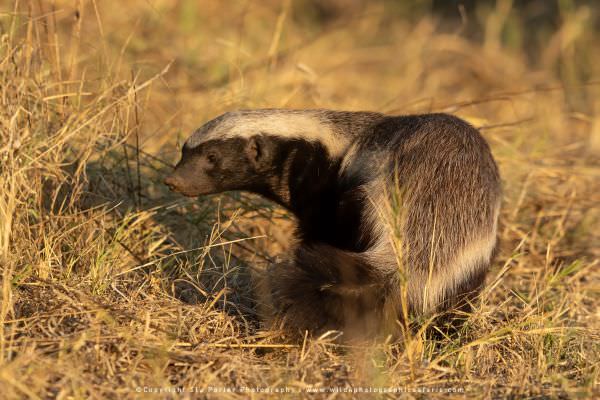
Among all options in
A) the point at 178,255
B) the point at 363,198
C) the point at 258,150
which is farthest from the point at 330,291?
the point at 178,255

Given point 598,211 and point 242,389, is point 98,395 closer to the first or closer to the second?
point 242,389

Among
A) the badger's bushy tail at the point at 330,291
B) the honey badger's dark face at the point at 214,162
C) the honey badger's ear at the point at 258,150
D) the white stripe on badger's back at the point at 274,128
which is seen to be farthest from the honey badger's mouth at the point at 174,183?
the badger's bushy tail at the point at 330,291

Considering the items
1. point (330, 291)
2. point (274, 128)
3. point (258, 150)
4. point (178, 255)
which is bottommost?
point (178, 255)

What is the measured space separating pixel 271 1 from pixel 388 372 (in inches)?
287

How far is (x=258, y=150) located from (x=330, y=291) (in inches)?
39.5

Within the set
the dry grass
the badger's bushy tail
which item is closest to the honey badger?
the badger's bushy tail

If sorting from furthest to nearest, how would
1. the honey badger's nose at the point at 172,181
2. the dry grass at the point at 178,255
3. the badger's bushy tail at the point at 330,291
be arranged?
the honey badger's nose at the point at 172,181, the badger's bushy tail at the point at 330,291, the dry grass at the point at 178,255

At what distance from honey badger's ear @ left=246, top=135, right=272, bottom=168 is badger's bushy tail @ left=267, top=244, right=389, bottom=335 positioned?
765mm

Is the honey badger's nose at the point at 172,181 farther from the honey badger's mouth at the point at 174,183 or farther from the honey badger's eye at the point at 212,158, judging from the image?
the honey badger's eye at the point at 212,158

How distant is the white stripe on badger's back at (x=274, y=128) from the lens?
3652mm

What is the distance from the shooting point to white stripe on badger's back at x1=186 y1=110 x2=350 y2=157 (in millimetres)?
3652

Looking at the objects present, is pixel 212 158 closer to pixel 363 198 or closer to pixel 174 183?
pixel 174 183

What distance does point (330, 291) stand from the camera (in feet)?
9.77

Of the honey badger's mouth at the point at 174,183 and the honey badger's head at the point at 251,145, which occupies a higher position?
the honey badger's head at the point at 251,145
